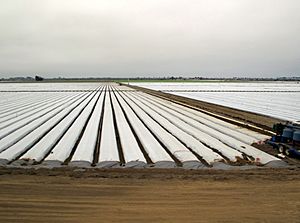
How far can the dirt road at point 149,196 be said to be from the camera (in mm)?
4062

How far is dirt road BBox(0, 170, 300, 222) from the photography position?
4.06 m

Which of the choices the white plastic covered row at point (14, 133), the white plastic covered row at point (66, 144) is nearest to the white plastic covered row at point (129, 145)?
the white plastic covered row at point (66, 144)

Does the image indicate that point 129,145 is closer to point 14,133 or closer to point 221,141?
point 221,141

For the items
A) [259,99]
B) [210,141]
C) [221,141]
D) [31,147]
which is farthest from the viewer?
[259,99]

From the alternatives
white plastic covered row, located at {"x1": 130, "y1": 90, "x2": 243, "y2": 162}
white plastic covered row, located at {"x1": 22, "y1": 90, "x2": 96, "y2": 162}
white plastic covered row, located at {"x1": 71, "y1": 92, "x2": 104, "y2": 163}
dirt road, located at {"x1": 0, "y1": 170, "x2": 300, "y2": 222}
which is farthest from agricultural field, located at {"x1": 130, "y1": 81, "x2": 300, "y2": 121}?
dirt road, located at {"x1": 0, "y1": 170, "x2": 300, "y2": 222}

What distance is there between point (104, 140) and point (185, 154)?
237 centimetres

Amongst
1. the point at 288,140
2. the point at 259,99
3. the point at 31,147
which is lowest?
the point at 31,147

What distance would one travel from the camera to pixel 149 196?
4.83 m

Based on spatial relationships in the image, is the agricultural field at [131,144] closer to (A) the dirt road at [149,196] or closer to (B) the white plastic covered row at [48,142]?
(B) the white plastic covered row at [48,142]

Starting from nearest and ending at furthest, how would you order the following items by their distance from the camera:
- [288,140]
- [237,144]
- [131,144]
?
[288,140] < [131,144] < [237,144]

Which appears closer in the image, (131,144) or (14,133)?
(131,144)

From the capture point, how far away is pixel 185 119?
13.6 metres

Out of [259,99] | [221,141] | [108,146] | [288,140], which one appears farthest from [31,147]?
[259,99]

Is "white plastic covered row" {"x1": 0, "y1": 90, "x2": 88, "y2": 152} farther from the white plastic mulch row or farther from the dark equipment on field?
the dark equipment on field
